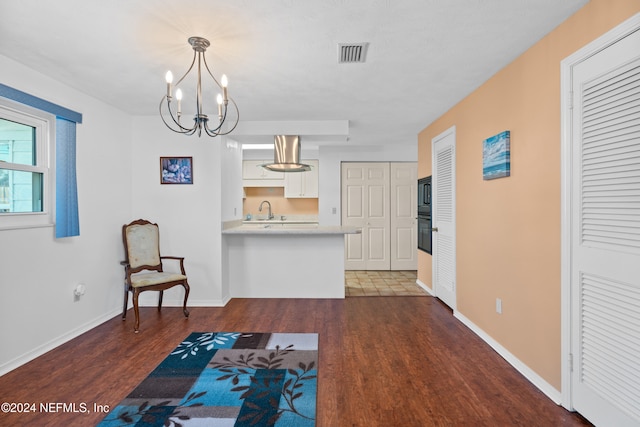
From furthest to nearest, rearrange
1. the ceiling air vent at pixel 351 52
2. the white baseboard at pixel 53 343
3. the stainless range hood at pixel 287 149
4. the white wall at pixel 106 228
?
the stainless range hood at pixel 287 149 → the white wall at pixel 106 228 → the white baseboard at pixel 53 343 → the ceiling air vent at pixel 351 52

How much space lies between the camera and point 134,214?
411 cm

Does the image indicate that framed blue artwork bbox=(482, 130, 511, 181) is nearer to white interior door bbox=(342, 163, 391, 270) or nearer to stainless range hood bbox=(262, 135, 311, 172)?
stainless range hood bbox=(262, 135, 311, 172)

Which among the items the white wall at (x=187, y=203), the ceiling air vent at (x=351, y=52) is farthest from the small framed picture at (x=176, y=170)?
the ceiling air vent at (x=351, y=52)

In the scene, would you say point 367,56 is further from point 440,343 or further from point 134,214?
point 134,214

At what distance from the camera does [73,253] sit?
3.17 meters

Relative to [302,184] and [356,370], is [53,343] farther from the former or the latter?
[302,184]

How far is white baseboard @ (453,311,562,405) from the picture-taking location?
211 cm

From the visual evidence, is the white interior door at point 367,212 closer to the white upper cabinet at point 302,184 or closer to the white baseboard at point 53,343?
the white upper cabinet at point 302,184

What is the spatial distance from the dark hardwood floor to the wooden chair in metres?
0.39

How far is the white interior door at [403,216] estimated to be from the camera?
21.5 feet

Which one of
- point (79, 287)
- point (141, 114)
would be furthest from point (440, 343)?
point (141, 114)

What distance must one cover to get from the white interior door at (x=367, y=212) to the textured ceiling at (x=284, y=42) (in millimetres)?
3055

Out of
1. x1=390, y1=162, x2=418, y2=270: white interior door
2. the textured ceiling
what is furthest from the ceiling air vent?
x1=390, y1=162, x2=418, y2=270: white interior door

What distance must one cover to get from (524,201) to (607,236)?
0.73 meters
